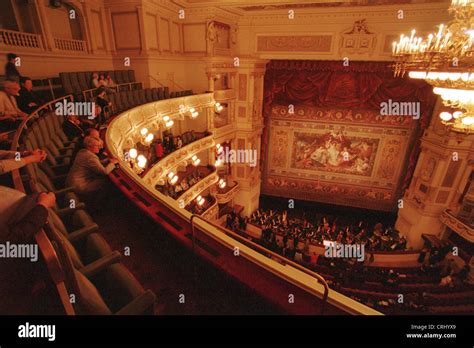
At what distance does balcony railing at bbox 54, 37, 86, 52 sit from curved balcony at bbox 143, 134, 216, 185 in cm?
481

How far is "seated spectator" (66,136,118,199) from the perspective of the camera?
130 inches

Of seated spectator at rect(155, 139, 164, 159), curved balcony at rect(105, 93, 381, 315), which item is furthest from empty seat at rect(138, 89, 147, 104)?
curved balcony at rect(105, 93, 381, 315)

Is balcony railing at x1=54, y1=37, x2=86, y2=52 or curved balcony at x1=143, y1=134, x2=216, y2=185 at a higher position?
balcony railing at x1=54, y1=37, x2=86, y2=52

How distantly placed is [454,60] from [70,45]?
34.5ft

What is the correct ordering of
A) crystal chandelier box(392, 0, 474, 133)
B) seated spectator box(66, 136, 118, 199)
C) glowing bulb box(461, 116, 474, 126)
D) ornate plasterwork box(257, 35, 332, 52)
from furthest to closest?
ornate plasterwork box(257, 35, 332, 52) → glowing bulb box(461, 116, 474, 126) → crystal chandelier box(392, 0, 474, 133) → seated spectator box(66, 136, 118, 199)

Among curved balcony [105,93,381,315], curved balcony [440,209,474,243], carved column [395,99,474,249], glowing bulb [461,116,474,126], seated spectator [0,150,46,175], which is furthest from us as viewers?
carved column [395,99,474,249]

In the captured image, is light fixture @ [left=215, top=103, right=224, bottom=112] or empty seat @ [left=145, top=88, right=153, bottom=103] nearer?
empty seat @ [left=145, top=88, right=153, bottom=103]

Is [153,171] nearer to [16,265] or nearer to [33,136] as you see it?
[33,136]

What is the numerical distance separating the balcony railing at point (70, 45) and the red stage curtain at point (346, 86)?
791 centimetres

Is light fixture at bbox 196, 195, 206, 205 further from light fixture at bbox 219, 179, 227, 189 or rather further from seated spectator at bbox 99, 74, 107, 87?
seated spectator at bbox 99, 74, 107, 87

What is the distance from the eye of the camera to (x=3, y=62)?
661 cm

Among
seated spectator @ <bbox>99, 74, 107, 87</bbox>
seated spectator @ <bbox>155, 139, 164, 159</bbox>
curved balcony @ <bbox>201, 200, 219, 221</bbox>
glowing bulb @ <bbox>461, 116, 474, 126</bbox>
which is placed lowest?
curved balcony @ <bbox>201, 200, 219, 221</bbox>

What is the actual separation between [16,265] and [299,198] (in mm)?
14568

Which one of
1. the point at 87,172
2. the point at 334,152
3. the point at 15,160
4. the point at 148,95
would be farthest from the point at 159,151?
the point at 334,152
